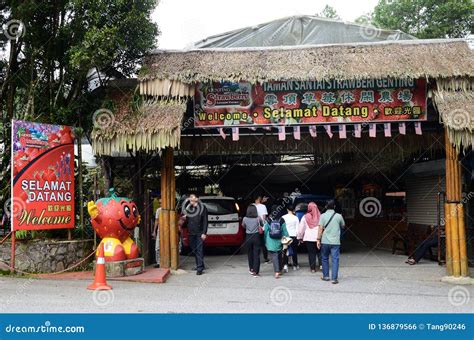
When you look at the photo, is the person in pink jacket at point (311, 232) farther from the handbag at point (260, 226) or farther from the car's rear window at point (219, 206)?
the car's rear window at point (219, 206)

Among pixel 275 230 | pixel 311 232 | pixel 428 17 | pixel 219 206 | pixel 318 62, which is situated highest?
pixel 428 17

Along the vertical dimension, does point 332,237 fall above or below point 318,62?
below

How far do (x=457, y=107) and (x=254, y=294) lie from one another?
18.4ft

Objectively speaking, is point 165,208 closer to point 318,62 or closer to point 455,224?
point 318,62

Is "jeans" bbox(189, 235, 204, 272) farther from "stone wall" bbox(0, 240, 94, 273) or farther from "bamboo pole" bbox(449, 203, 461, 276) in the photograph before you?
"bamboo pole" bbox(449, 203, 461, 276)

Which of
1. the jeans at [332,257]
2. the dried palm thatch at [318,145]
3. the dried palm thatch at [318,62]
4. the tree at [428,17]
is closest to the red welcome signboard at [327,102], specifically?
the dried palm thatch at [318,62]

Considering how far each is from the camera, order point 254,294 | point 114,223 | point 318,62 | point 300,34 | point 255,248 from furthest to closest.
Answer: point 300,34 < point 318,62 < point 255,248 < point 114,223 < point 254,294

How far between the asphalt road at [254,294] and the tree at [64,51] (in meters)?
4.04

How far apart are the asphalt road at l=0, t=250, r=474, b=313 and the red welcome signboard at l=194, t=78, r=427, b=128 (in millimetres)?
3434

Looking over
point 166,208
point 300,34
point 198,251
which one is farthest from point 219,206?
point 300,34

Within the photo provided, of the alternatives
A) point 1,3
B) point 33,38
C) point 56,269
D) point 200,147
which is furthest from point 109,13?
point 56,269

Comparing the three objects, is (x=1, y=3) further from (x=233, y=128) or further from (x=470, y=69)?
(x=470, y=69)

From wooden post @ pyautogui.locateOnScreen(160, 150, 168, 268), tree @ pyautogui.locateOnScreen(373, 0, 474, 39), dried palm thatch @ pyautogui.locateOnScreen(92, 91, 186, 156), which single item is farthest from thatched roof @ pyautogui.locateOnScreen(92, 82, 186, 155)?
tree @ pyautogui.locateOnScreen(373, 0, 474, 39)

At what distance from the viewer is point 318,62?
1127cm
